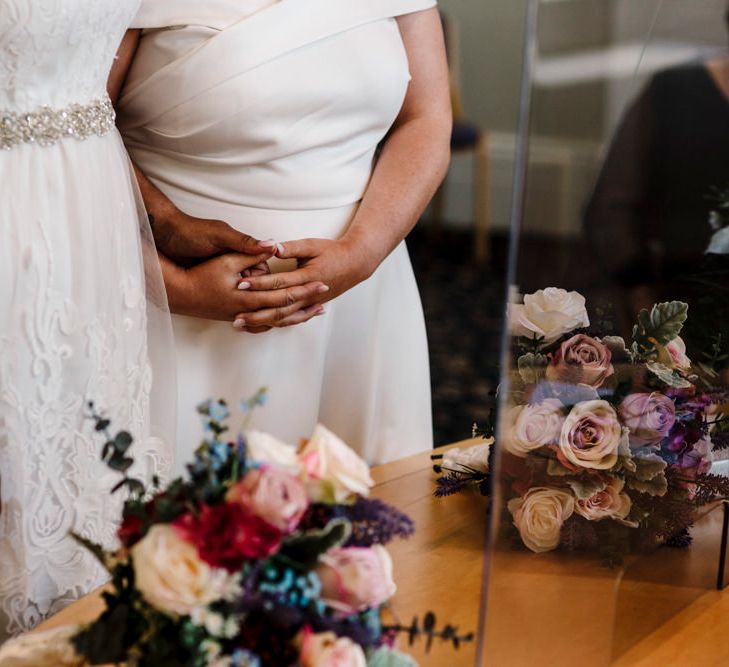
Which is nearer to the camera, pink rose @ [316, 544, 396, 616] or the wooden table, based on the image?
pink rose @ [316, 544, 396, 616]

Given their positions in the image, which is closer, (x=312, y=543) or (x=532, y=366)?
(x=312, y=543)

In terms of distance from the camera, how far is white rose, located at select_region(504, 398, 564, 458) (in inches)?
37.7

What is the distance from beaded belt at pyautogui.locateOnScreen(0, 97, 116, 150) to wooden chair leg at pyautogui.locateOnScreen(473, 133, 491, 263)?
15.1 ft

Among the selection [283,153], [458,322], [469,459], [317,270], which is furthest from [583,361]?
[458,322]

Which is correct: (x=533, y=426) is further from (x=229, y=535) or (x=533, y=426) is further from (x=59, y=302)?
(x=59, y=302)

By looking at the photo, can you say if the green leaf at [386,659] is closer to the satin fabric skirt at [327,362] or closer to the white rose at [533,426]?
the white rose at [533,426]

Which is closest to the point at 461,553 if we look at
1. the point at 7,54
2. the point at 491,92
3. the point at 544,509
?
the point at 544,509

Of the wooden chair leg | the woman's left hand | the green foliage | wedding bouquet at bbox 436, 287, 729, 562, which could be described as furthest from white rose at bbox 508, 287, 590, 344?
the wooden chair leg

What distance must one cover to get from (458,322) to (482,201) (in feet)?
3.79

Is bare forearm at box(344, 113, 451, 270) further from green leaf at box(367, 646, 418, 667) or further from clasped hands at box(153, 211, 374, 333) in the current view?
green leaf at box(367, 646, 418, 667)

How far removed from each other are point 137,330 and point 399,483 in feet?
1.33

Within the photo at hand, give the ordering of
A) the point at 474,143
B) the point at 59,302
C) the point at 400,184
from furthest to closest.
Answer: the point at 474,143
the point at 400,184
the point at 59,302

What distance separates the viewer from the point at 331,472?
80 cm

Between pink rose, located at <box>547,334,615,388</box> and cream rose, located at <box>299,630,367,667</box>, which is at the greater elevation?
pink rose, located at <box>547,334,615,388</box>
